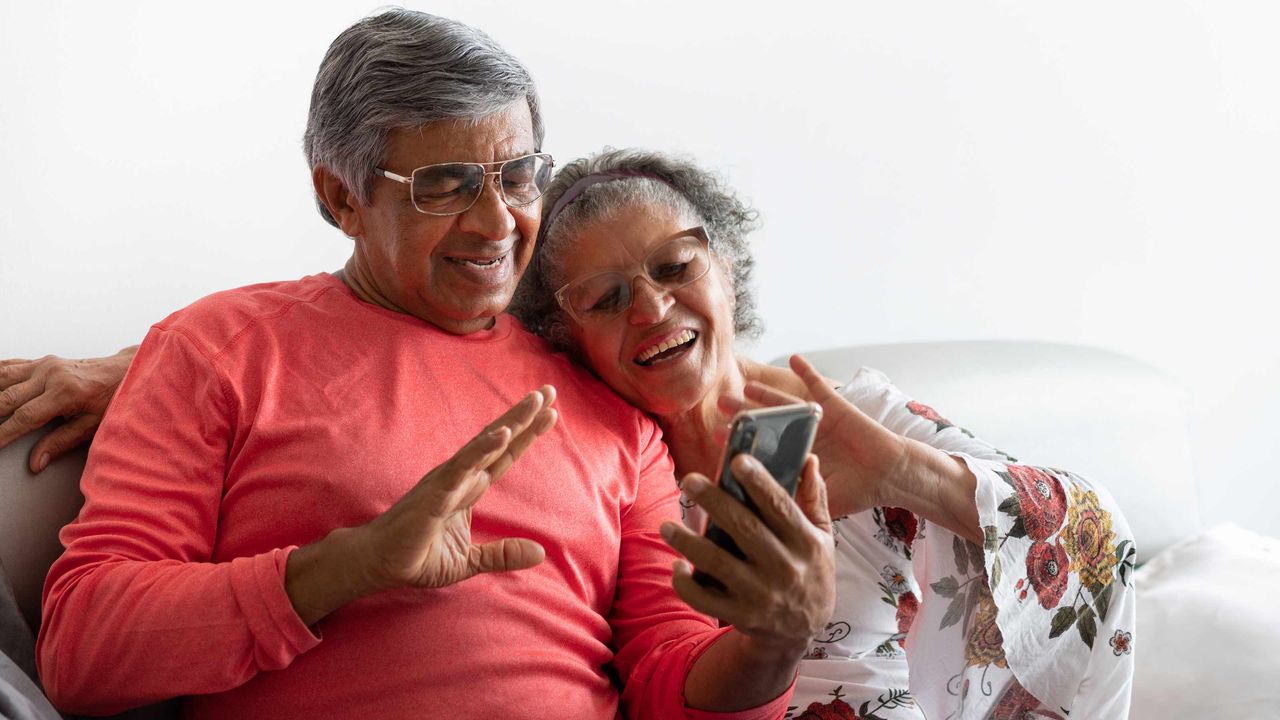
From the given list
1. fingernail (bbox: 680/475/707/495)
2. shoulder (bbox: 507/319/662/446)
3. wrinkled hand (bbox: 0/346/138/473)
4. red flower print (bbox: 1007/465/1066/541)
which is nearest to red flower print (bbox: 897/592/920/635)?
red flower print (bbox: 1007/465/1066/541)

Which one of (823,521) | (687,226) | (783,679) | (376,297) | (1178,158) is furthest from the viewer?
(1178,158)

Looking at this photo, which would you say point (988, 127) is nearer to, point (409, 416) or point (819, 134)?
point (819, 134)

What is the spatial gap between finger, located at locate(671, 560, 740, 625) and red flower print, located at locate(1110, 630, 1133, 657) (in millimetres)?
853

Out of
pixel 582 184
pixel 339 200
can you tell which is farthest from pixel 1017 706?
pixel 339 200

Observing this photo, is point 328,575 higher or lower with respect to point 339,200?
lower

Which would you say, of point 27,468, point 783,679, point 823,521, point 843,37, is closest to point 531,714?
point 783,679

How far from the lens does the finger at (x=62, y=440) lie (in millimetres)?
1600

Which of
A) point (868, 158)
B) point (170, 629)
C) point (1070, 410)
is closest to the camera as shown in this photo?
point (170, 629)

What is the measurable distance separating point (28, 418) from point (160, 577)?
1.37ft

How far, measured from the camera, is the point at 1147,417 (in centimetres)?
251

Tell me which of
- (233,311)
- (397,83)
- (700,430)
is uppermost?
(397,83)

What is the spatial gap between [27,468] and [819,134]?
1.90 metres

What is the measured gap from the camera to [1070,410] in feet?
8.05

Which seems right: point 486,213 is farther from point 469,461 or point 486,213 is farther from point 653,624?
point 653,624
